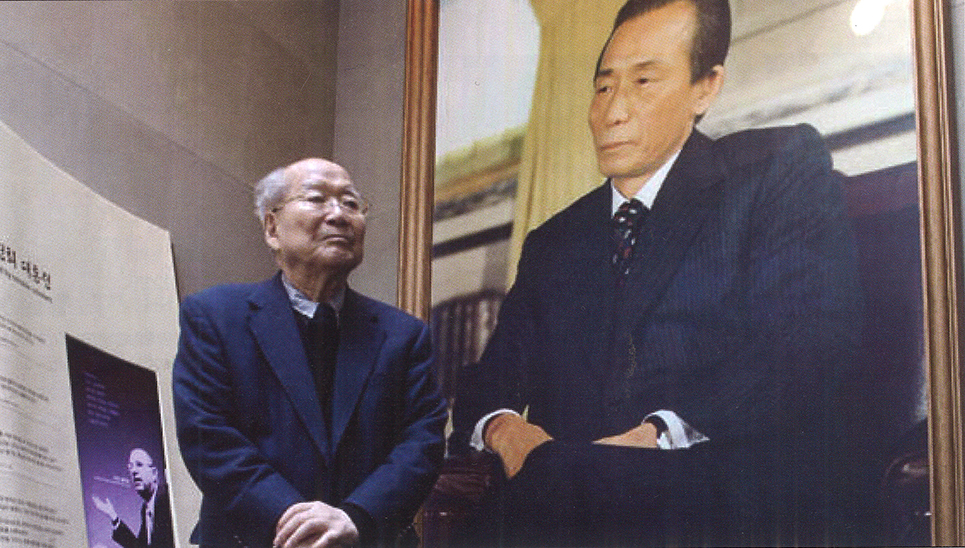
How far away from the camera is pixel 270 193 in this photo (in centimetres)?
367

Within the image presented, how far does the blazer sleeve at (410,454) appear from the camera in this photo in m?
3.41

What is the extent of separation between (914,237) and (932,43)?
1.84 ft

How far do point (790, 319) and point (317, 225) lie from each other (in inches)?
55.7

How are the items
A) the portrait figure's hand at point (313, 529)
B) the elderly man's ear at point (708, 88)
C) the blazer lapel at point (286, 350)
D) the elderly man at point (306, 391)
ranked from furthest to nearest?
the elderly man's ear at point (708, 88) → the blazer lapel at point (286, 350) → the elderly man at point (306, 391) → the portrait figure's hand at point (313, 529)

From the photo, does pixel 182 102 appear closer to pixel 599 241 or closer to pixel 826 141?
pixel 599 241

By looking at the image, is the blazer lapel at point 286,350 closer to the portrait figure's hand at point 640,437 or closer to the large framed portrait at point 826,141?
the large framed portrait at point 826,141

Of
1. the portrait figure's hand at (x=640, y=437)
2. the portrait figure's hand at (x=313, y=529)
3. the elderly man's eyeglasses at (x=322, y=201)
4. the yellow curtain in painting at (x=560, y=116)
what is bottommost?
the portrait figure's hand at (x=313, y=529)

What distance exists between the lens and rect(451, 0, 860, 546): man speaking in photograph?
4078 mm

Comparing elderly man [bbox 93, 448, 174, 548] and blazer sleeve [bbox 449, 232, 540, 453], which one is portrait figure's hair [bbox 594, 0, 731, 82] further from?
elderly man [bbox 93, 448, 174, 548]

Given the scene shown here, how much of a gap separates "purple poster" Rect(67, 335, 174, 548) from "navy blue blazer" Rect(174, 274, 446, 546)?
292 mm

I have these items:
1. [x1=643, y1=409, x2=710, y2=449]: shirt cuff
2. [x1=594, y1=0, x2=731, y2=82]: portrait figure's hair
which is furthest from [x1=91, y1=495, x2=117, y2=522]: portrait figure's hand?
[x1=594, y1=0, x2=731, y2=82]: portrait figure's hair

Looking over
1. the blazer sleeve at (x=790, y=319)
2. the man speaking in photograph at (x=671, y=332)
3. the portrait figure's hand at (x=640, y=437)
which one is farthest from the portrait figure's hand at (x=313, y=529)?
the blazer sleeve at (x=790, y=319)

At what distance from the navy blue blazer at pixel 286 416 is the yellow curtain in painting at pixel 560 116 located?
34.9 inches

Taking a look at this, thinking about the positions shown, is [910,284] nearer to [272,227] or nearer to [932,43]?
[932,43]
